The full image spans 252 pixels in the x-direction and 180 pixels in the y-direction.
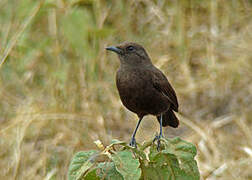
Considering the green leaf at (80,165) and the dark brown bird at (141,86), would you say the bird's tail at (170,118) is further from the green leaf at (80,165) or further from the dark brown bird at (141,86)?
the green leaf at (80,165)

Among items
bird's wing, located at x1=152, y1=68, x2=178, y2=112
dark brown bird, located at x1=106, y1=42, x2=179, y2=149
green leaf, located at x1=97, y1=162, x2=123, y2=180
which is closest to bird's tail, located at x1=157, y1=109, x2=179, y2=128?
dark brown bird, located at x1=106, y1=42, x2=179, y2=149

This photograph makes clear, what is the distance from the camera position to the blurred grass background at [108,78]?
4.46m

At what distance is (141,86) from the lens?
2807mm

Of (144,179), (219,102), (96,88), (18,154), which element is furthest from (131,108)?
(219,102)

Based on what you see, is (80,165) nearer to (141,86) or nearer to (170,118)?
(141,86)

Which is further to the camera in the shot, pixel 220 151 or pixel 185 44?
pixel 185 44

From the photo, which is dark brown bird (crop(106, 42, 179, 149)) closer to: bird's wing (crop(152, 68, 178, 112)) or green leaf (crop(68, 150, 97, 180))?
bird's wing (crop(152, 68, 178, 112))

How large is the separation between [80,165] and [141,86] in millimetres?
1082

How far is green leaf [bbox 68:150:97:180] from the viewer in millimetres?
1759

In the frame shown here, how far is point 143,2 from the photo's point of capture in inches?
216

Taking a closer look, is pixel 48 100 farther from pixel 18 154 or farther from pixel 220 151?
pixel 220 151

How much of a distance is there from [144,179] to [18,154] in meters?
2.72

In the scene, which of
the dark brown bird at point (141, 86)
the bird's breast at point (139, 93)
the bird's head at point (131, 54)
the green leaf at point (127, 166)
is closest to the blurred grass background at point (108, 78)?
the bird's head at point (131, 54)

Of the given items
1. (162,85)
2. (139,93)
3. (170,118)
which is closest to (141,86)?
(139,93)
